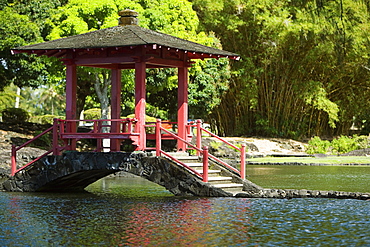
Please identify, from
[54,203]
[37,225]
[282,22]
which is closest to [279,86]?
[282,22]

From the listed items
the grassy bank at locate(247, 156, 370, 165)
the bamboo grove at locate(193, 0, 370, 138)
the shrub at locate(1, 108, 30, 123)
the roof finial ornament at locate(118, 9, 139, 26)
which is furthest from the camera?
the shrub at locate(1, 108, 30, 123)

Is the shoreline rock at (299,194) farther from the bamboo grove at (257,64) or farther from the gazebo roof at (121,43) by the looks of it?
the bamboo grove at (257,64)

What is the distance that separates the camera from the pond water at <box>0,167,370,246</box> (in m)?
10.8

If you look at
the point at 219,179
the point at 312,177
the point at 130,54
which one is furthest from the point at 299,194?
the point at 312,177

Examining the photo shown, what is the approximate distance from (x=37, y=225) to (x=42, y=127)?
23255 mm

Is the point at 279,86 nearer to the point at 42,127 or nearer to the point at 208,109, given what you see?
the point at 208,109

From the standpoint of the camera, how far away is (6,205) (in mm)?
15242

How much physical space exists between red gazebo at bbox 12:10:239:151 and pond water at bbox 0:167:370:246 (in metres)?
2.00

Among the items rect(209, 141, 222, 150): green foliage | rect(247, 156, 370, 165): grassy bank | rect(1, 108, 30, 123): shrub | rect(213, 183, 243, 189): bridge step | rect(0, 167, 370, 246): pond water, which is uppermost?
rect(1, 108, 30, 123): shrub

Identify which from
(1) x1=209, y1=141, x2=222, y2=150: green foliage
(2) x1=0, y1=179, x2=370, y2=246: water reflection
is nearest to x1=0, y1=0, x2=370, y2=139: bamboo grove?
(1) x1=209, y1=141, x2=222, y2=150: green foliage

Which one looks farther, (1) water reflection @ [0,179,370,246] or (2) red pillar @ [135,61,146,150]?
(2) red pillar @ [135,61,146,150]

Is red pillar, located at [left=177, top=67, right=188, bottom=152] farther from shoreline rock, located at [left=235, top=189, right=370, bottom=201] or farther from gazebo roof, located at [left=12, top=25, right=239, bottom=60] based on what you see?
shoreline rock, located at [left=235, top=189, right=370, bottom=201]

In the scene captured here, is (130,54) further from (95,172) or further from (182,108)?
(95,172)

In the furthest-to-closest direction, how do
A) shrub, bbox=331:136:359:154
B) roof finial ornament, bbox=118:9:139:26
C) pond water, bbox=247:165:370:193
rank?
shrub, bbox=331:136:359:154
pond water, bbox=247:165:370:193
roof finial ornament, bbox=118:9:139:26
